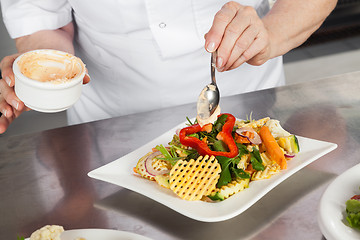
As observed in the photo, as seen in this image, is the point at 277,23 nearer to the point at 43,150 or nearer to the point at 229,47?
the point at 229,47

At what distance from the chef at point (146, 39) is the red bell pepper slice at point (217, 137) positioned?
11.6 inches

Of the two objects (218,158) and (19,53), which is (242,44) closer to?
(218,158)

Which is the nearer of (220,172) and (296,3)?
(220,172)

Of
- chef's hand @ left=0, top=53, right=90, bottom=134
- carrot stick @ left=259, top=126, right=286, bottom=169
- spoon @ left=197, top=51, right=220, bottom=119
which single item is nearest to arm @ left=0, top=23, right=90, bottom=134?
chef's hand @ left=0, top=53, right=90, bottom=134

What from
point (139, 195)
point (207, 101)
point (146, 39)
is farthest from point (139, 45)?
point (139, 195)

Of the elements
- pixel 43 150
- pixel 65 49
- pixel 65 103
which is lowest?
pixel 43 150

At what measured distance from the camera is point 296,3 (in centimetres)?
141

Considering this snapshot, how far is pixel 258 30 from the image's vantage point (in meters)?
→ 1.19

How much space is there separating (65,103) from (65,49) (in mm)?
471

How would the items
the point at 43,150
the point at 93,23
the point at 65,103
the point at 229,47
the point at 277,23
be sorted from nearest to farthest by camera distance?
the point at 65,103, the point at 229,47, the point at 43,150, the point at 277,23, the point at 93,23

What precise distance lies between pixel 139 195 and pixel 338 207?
1.29 feet

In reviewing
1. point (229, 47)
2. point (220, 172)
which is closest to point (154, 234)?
point (220, 172)

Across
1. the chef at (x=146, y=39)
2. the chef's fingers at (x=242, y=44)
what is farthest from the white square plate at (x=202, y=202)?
the chef at (x=146, y=39)

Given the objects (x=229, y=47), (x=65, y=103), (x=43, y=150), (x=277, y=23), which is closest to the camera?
(x=65, y=103)
